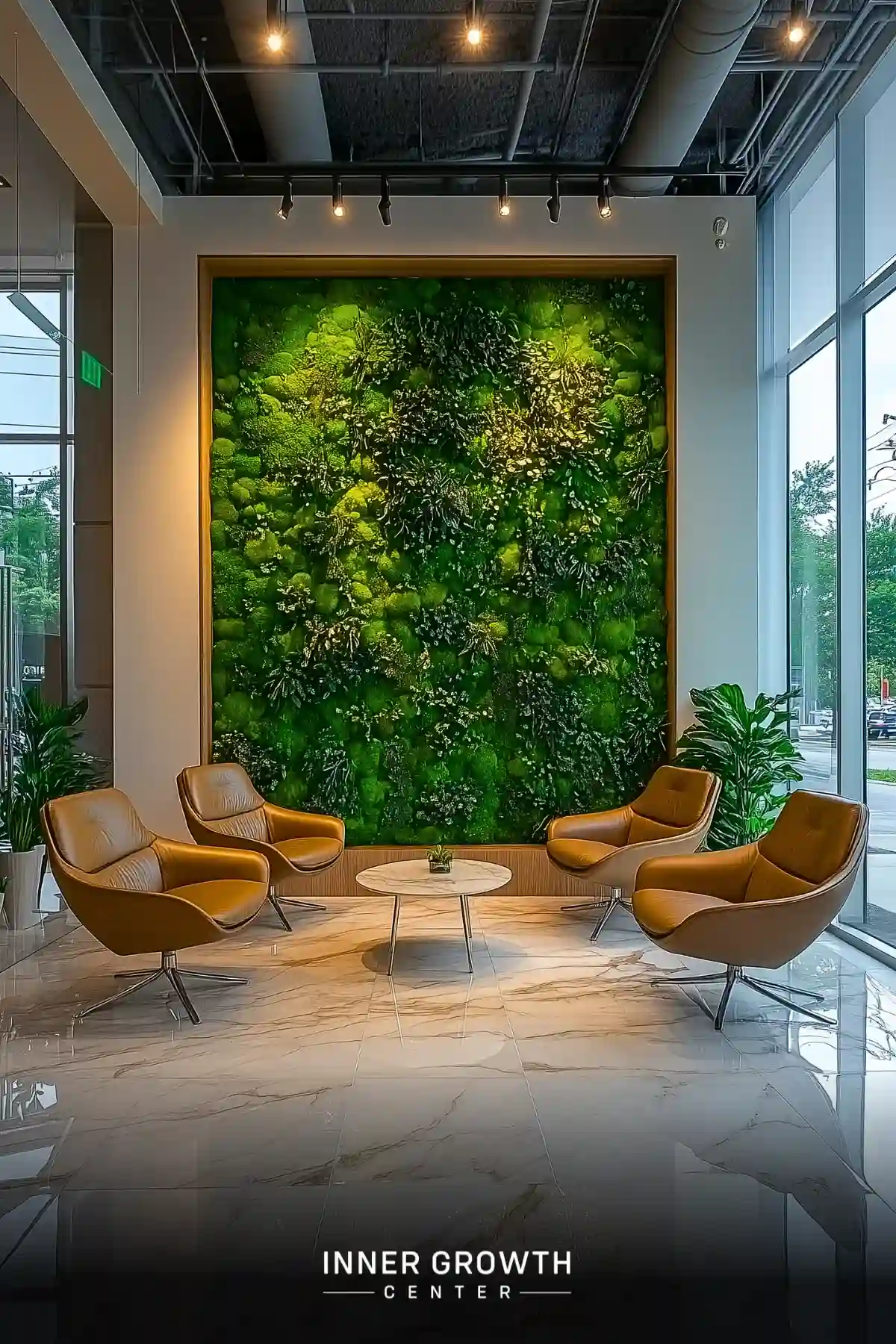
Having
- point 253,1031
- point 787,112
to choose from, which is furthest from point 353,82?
point 253,1031

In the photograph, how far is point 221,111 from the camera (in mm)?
6469

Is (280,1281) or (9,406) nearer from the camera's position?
(280,1281)

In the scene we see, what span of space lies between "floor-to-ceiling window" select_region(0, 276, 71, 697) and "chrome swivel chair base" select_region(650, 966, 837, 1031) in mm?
3703

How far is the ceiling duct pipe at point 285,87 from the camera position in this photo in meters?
5.04

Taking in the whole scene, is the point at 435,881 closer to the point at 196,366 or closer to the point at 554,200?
the point at 196,366

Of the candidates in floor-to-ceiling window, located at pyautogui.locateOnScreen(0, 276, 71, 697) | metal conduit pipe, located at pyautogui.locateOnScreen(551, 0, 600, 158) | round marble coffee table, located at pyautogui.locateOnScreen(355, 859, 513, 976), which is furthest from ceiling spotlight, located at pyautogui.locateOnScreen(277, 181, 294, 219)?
round marble coffee table, located at pyautogui.locateOnScreen(355, 859, 513, 976)

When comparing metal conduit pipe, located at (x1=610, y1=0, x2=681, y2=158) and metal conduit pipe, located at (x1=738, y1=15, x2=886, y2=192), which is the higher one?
metal conduit pipe, located at (x1=610, y1=0, x2=681, y2=158)

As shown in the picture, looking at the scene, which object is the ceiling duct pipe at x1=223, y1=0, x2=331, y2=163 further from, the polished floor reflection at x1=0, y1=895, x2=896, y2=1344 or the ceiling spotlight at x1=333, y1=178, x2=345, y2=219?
the polished floor reflection at x1=0, y1=895, x2=896, y2=1344

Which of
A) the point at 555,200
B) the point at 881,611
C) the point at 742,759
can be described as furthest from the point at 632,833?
the point at 555,200

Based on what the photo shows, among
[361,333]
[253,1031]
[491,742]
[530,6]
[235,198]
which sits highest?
[530,6]

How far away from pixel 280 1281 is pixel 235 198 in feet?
20.8

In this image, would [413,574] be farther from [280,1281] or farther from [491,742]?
[280,1281]

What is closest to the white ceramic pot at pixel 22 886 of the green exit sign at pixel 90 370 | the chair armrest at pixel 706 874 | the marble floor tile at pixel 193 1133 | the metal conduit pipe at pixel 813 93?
the marble floor tile at pixel 193 1133

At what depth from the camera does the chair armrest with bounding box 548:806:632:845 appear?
20.5ft
